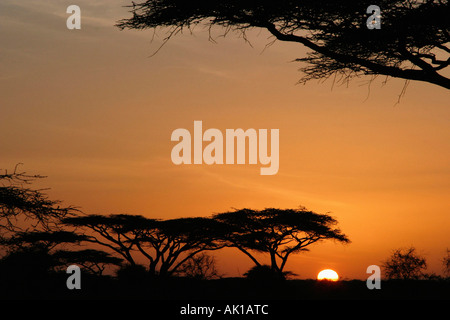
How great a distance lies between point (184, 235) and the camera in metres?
38.6

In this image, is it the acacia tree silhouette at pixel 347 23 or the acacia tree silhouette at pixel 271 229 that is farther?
the acacia tree silhouette at pixel 271 229

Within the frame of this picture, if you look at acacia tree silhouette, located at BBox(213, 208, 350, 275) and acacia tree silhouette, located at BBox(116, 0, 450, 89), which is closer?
acacia tree silhouette, located at BBox(116, 0, 450, 89)

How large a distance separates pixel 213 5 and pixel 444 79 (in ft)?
16.4

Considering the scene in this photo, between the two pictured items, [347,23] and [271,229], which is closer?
[347,23]

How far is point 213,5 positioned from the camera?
14.3m

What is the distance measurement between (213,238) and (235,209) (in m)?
2.15

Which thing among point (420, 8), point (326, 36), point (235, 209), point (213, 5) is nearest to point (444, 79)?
point (420, 8)
